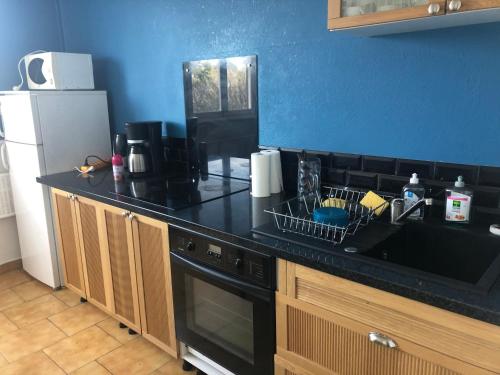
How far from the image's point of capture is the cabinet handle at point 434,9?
1.25 metres

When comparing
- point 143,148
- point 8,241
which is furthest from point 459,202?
point 8,241

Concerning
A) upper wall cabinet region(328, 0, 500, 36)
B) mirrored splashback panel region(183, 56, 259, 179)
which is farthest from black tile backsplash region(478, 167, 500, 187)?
mirrored splashback panel region(183, 56, 259, 179)

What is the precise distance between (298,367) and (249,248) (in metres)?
0.48

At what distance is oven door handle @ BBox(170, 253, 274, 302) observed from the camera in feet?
5.11

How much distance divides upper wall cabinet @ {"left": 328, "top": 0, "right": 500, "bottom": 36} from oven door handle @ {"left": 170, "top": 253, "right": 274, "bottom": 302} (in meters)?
1.02

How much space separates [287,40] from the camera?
2.03 meters

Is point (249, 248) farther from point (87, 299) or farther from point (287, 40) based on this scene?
point (87, 299)

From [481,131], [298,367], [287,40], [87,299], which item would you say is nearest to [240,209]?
[298,367]

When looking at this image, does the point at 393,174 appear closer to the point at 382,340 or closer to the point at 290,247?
the point at 290,247

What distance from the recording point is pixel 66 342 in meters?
2.38

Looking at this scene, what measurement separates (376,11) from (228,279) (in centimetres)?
115

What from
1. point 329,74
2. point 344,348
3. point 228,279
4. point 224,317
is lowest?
point 224,317

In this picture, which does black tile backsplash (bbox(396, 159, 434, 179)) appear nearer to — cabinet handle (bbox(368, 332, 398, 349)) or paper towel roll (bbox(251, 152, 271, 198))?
paper towel roll (bbox(251, 152, 271, 198))

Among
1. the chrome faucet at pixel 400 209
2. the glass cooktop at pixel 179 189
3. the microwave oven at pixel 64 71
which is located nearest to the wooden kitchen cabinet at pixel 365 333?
the chrome faucet at pixel 400 209
